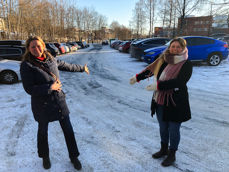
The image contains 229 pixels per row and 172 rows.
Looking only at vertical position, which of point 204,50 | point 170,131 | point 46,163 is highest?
point 204,50

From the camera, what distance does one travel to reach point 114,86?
644cm

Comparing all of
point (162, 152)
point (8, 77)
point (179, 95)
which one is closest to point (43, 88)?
point (179, 95)

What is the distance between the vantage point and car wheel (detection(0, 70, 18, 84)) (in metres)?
6.78

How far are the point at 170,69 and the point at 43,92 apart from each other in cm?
164

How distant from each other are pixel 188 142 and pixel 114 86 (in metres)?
3.92

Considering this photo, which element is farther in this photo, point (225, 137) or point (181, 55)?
point (225, 137)

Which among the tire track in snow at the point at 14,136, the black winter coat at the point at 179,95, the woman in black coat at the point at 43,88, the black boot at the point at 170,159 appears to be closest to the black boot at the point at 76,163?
the woman in black coat at the point at 43,88

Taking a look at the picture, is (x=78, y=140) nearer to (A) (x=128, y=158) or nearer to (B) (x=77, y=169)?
(B) (x=77, y=169)

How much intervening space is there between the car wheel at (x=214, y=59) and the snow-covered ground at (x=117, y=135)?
4.81m

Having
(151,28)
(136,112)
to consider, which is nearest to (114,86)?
(136,112)

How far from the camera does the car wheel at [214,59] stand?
9.42 m

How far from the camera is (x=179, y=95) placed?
212 cm

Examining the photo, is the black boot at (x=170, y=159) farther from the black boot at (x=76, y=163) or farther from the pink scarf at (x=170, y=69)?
the black boot at (x=76, y=163)

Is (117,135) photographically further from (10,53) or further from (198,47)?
(10,53)
